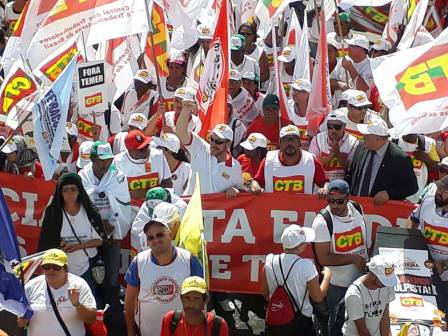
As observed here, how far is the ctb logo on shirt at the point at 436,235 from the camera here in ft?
32.4

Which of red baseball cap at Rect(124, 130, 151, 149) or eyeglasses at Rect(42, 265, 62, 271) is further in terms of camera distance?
red baseball cap at Rect(124, 130, 151, 149)

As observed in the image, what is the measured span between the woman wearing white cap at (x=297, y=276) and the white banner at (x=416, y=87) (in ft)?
4.13

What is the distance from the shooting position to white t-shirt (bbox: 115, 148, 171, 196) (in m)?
10.9

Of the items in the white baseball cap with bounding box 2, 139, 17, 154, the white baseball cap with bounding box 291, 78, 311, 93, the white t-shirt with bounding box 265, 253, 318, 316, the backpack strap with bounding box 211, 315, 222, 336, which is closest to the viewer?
the backpack strap with bounding box 211, 315, 222, 336

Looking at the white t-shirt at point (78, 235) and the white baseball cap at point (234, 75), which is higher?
the white baseball cap at point (234, 75)

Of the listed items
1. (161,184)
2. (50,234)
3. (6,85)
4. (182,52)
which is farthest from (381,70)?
(182,52)

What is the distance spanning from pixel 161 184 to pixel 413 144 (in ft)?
8.54

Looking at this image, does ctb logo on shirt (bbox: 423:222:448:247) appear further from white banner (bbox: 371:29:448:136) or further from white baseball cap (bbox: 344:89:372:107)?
white baseball cap (bbox: 344:89:372:107)

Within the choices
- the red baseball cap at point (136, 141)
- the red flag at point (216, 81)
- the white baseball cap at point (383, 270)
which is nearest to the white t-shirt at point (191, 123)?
the red flag at point (216, 81)

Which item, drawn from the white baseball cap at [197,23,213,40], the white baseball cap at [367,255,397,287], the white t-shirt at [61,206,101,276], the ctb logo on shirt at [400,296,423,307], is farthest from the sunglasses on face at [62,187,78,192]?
the white baseball cap at [197,23,213,40]

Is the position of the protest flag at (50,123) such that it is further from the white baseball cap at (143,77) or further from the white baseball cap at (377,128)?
the white baseball cap at (143,77)

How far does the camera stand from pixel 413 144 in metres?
11.6

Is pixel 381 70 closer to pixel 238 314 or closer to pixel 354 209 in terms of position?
pixel 354 209

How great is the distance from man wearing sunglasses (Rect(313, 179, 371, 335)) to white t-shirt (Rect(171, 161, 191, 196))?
5.99 ft
